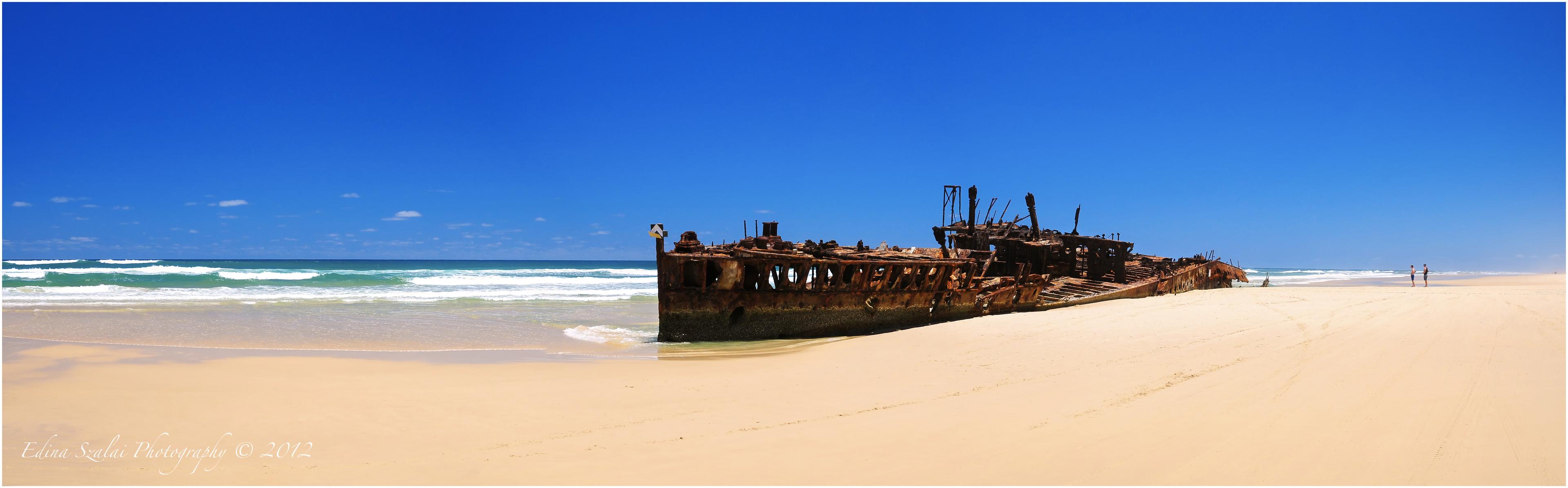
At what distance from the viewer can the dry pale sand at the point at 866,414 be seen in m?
4.54

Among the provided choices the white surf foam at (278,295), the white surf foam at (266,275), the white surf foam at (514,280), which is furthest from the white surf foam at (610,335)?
the white surf foam at (266,275)

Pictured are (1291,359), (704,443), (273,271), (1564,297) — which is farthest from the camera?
(273,271)

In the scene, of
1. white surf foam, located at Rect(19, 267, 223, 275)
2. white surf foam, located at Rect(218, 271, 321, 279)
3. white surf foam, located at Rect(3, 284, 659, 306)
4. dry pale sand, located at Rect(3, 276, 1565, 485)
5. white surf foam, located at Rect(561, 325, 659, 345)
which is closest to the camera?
A: dry pale sand, located at Rect(3, 276, 1565, 485)

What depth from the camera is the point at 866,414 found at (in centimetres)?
611

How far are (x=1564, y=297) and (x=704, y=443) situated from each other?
2344 cm

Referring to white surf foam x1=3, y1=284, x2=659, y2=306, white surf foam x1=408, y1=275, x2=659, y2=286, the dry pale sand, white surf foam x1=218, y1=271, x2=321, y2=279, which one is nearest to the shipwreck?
the dry pale sand

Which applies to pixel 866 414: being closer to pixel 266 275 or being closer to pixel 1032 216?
pixel 1032 216

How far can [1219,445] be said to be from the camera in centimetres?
483

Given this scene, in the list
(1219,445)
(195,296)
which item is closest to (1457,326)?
(1219,445)

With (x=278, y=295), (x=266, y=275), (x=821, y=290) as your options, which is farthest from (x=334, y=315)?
(x=266, y=275)

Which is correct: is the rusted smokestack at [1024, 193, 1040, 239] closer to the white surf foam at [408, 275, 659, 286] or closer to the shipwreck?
the shipwreck

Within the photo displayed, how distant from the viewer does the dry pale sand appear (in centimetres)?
454

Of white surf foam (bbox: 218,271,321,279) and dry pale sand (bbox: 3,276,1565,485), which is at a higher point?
white surf foam (bbox: 218,271,321,279)

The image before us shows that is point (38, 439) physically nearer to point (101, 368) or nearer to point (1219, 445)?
point (101, 368)
